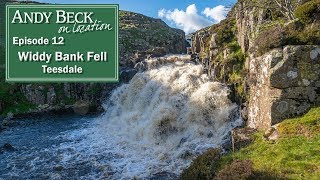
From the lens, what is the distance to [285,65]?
2044 centimetres

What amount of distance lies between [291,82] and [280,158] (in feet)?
19.2

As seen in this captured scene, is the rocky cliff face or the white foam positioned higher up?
the rocky cliff face

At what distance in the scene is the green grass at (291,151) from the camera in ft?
48.0

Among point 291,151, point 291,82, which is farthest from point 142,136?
→ point 291,151

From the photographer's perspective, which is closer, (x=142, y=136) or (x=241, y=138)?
(x=241, y=138)

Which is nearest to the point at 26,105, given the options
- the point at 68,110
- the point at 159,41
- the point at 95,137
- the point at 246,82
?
the point at 68,110

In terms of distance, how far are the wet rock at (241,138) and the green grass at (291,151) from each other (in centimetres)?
54

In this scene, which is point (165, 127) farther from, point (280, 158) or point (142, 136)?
point (280, 158)

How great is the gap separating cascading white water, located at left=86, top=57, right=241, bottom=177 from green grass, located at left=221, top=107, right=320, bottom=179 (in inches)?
322

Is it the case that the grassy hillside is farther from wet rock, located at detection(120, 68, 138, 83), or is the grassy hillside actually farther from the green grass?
wet rock, located at detection(120, 68, 138, 83)

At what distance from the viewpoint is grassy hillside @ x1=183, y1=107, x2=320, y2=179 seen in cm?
1466

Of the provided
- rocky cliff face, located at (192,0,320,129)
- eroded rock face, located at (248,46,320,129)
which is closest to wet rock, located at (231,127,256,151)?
rocky cliff face, located at (192,0,320,129)

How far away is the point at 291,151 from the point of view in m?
16.3

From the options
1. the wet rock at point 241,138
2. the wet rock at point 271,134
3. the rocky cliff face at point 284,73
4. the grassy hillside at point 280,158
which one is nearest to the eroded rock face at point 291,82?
the rocky cliff face at point 284,73
